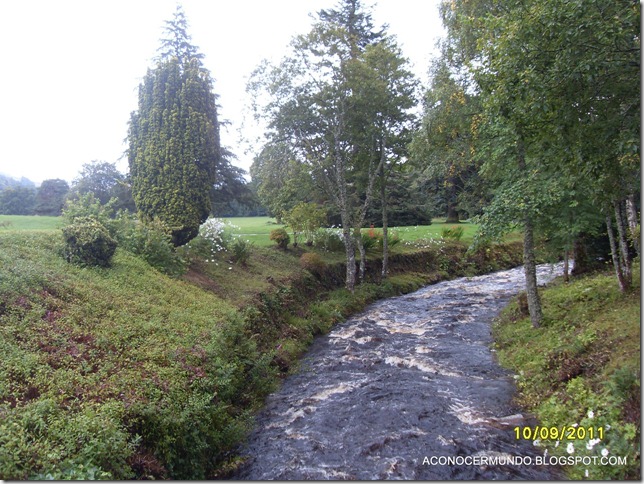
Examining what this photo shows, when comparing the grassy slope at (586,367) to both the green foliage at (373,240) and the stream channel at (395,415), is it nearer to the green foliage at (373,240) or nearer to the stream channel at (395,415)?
the stream channel at (395,415)

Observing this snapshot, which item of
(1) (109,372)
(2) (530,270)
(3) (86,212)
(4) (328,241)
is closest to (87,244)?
(3) (86,212)

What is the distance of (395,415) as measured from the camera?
27.2ft

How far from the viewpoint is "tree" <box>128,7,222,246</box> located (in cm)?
1620

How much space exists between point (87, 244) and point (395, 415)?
884cm

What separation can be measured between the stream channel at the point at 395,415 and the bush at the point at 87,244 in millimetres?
6122

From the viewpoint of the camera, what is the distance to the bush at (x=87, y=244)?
453 inches

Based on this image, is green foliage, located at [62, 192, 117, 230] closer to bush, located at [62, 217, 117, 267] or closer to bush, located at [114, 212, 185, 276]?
bush, located at [114, 212, 185, 276]

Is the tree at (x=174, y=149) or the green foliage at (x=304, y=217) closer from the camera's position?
the tree at (x=174, y=149)

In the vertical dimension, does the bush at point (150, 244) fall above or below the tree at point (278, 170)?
below

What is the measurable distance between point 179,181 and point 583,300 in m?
13.8

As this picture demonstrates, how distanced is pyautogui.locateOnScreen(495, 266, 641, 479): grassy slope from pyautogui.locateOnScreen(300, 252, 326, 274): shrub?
9960 mm

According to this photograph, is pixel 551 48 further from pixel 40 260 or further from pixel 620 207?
pixel 40 260

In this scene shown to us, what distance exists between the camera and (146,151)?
54.0 ft


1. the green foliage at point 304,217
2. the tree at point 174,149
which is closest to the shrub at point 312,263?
the green foliage at point 304,217
